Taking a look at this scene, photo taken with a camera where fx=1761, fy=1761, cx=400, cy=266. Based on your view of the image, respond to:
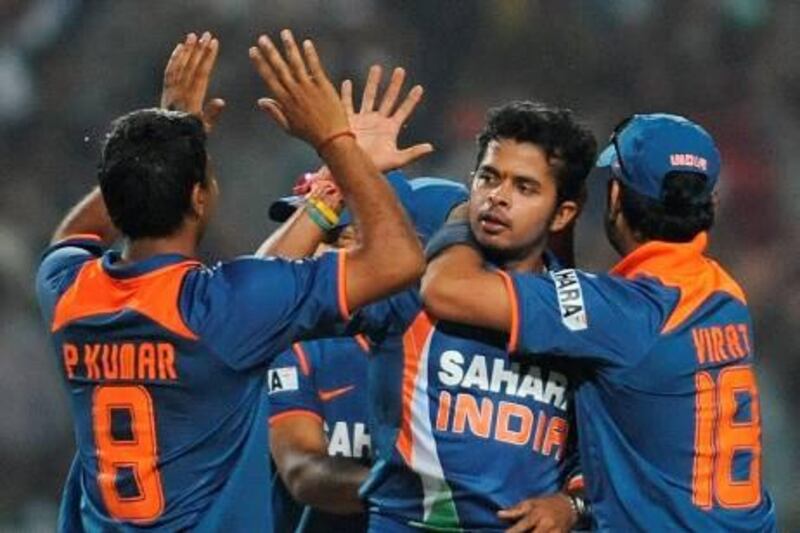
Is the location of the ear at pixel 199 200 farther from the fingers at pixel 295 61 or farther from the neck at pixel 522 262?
the neck at pixel 522 262

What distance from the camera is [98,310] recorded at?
3.14m

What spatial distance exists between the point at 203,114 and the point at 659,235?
936mm

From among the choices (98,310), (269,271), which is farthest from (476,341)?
(98,310)

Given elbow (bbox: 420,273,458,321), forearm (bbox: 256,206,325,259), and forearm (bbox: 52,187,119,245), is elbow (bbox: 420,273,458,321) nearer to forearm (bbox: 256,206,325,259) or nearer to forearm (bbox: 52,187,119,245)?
forearm (bbox: 256,206,325,259)

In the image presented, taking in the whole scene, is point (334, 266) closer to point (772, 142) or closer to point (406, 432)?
point (406, 432)

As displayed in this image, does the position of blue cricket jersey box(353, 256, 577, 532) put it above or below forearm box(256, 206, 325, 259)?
below

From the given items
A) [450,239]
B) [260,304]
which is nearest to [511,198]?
[450,239]

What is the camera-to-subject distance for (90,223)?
137 inches

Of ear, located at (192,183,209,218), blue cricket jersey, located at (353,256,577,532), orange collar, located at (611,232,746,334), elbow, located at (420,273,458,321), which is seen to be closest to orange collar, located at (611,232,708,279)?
orange collar, located at (611,232,746,334)

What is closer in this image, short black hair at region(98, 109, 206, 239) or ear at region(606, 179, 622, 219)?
short black hair at region(98, 109, 206, 239)

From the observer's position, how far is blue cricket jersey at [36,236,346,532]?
121 inches

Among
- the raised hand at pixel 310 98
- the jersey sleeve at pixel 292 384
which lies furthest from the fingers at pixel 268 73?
the jersey sleeve at pixel 292 384

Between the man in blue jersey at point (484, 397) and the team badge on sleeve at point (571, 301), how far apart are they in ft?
0.43

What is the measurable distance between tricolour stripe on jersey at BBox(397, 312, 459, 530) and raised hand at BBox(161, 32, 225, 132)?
2.02ft
